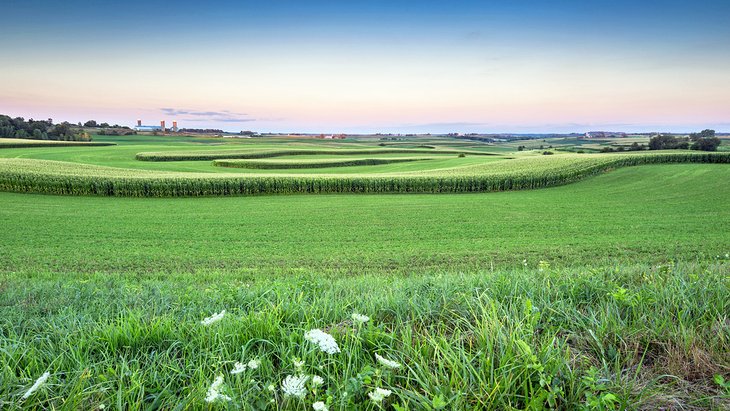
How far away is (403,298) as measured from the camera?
3199mm

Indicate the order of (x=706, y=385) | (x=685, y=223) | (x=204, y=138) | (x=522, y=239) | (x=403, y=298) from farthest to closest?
(x=204, y=138)
(x=685, y=223)
(x=522, y=239)
(x=403, y=298)
(x=706, y=385)

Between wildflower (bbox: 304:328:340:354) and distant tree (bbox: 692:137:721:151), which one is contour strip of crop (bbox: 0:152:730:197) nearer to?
wildflower (bbox: 304:328:340:354)

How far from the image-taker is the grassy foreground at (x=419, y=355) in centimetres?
189

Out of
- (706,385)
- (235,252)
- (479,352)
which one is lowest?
(235,252)

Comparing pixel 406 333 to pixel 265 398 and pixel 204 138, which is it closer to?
pixel 265 398

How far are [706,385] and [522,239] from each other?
1230 cm

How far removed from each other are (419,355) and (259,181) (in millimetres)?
28168

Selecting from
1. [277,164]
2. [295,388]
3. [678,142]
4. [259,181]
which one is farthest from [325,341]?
[678,142]

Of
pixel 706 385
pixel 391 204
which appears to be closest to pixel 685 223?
pixel 391 204

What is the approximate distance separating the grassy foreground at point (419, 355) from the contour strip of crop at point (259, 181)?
85.8ft

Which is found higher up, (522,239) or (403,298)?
(403,298)

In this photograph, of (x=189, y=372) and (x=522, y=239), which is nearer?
(x=189, y=372)

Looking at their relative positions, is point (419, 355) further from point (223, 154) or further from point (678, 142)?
point (678, 142)

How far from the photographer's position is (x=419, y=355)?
2105 mm
